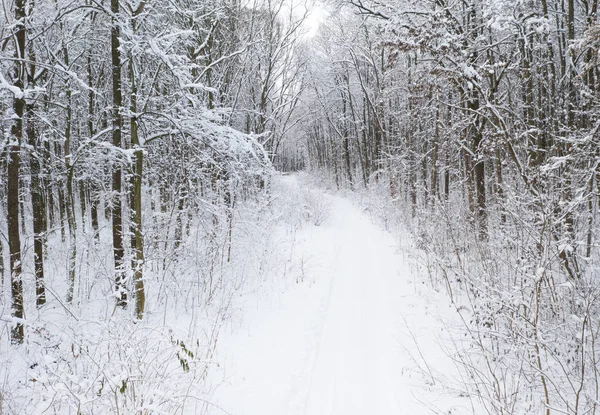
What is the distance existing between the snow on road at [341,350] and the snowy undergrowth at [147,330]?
0.46 m

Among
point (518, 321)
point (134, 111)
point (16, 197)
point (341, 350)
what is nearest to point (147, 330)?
point (341, 350)

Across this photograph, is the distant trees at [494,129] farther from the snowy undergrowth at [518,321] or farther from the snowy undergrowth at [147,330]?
the snowy undergrowth at [147,330]

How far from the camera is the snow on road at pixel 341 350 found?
3.46 metres

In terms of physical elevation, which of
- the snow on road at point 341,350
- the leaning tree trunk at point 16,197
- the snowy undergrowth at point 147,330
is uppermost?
the leaning tree trunk at point 16,197

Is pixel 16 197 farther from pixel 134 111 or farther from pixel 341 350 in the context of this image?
pixel 341 350

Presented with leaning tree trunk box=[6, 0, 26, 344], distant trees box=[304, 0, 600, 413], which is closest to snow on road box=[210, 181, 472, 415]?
distant trees box=[304, 0, 600, 413]

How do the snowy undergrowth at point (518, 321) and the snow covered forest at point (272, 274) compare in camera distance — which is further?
the snow covered forest at point (272, 274)

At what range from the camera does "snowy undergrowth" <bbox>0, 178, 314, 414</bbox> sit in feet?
9.23

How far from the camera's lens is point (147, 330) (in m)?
4.71

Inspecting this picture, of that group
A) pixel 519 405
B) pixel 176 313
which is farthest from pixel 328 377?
pixel 176 313

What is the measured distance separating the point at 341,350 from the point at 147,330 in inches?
113

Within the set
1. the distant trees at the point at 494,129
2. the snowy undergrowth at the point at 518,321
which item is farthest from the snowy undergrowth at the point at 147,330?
A: the distant trees at the point at 494,129

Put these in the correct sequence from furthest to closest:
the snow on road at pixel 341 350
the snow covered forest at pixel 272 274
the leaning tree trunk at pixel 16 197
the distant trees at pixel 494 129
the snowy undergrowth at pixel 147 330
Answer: the leaning tree trunk at pixel 16 197 → the distant trees at pixel 494 129 → the snow on road at pixel 341 350 → the snow covered forest at pixel 272 274 → the snowy undergrowth at pixel 147 330

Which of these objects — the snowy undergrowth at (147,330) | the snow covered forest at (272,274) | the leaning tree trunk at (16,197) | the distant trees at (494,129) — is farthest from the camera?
the leaning tree trunk at (16,197)
